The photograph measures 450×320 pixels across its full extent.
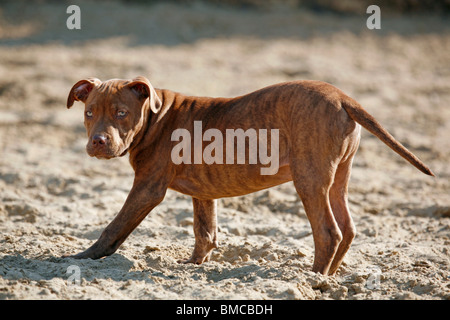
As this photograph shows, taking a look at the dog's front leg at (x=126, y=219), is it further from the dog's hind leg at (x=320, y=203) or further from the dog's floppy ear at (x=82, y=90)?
the dog's hind leg at (x=320, y=203)

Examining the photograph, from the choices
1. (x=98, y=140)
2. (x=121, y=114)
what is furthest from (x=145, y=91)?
(x=98, y=140)

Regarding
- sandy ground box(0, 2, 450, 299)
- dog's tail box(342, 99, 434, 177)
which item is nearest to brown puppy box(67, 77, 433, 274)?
dog's tail box(342, 99, 434, 177)

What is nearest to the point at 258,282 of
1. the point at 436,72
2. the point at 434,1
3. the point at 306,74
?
the point at 306,74

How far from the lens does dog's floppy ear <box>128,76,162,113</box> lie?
5.56 metres

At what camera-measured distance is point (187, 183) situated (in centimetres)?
577

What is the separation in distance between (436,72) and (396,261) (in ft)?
29.0

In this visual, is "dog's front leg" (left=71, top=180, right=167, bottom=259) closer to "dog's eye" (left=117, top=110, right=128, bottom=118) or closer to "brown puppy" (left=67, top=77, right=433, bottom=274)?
"brown puppy" (left=67, top=77, right=433, bottom=274)

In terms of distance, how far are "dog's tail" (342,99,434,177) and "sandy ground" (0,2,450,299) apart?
100 centimetres

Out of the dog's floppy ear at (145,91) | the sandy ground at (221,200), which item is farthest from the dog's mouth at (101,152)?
the sandy ground at (221,200)
